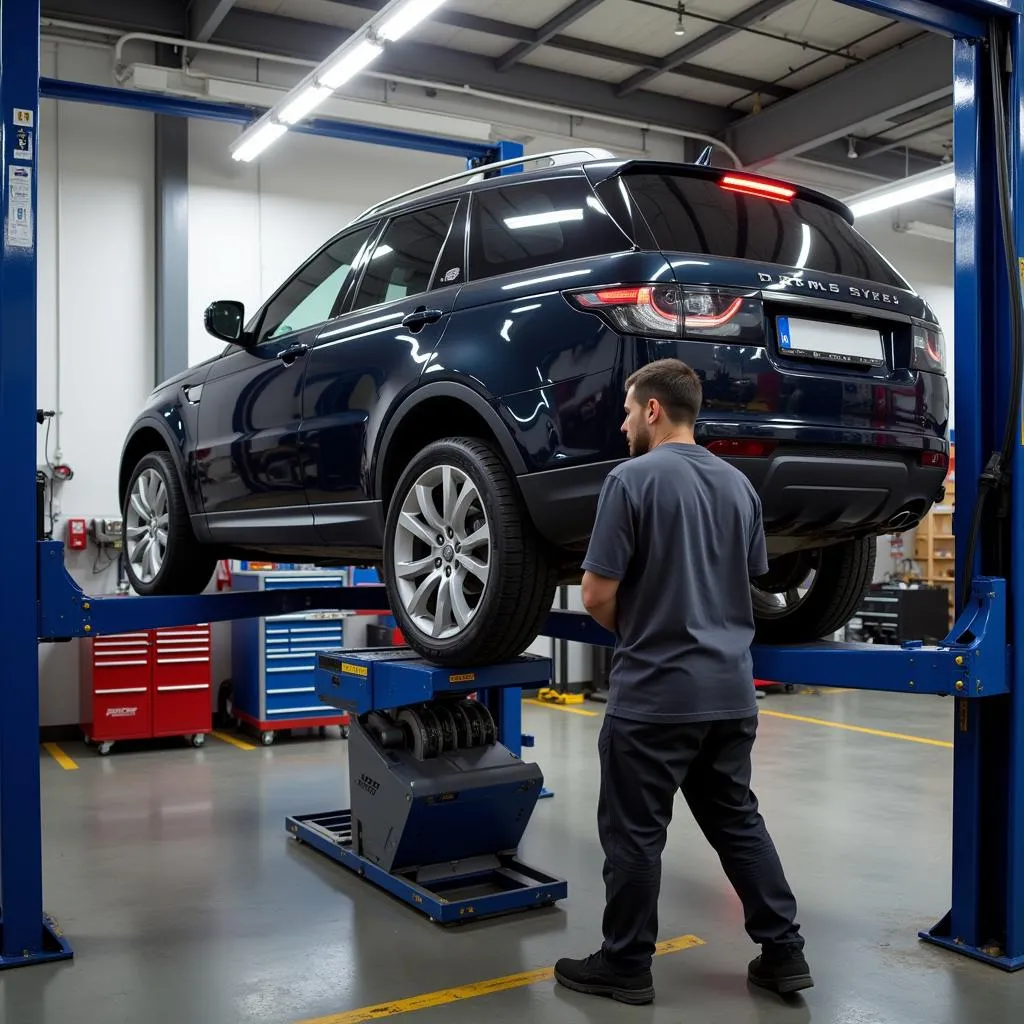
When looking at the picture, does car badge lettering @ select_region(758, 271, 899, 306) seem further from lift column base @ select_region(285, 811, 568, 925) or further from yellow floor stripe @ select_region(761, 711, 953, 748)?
yellow floor stripe @ select_region(761, 711, 953, 748)

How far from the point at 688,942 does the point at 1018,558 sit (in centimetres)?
167

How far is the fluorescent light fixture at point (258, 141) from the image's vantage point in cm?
754

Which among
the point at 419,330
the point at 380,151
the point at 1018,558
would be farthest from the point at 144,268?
the point at 1018,558

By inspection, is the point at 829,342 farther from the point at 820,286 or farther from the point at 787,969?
the point at 787,969

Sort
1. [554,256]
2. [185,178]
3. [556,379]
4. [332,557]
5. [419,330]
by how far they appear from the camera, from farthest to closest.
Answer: [185,178] < [332,557] < [419,330] < [554,256] < [556,379]

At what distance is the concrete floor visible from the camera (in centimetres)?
326

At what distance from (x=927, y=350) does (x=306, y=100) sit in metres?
5.02

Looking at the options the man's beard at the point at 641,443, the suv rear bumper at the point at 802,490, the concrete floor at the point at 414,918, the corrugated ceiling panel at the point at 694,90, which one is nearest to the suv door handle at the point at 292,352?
the suv rear bumper at the point at 802,490

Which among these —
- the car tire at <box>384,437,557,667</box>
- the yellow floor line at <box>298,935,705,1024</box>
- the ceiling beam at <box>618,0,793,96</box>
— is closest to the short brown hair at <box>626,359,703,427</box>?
the car tire at <box>384,437,557,667</box>

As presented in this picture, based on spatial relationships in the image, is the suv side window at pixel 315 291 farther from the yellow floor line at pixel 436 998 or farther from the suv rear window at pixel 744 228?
the yellow floor line at pixel 436 998

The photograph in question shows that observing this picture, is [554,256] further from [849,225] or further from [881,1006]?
[881,1006]

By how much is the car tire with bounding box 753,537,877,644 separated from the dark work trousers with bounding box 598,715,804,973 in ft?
3.60

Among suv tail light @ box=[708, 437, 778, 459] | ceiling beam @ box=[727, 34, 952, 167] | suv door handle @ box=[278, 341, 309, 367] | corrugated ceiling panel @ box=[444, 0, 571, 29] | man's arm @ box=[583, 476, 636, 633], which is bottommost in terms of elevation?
man's arm @ box=[583, 476, 636, 633]

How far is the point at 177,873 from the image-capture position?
4699mm
